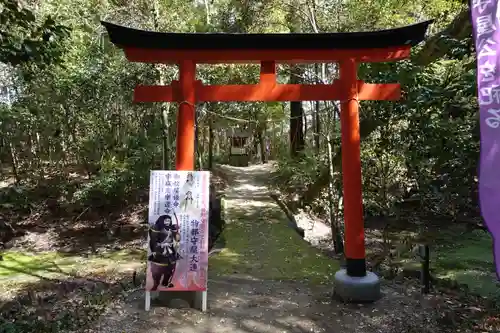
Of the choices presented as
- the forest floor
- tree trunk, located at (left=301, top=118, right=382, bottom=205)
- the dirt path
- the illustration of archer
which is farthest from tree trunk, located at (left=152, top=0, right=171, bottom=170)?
the illustration of archer

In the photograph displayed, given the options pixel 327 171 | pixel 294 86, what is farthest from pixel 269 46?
pixel 327 171

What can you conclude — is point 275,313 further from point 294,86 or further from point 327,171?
point 327,171

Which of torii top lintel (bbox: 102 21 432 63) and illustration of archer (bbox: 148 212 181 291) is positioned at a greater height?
torii top lintel (bbox: 102 21 432 63)

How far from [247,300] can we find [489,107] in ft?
11.8

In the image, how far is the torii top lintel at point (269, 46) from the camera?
4.95 metres

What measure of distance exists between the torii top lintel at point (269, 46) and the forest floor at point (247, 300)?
300cm

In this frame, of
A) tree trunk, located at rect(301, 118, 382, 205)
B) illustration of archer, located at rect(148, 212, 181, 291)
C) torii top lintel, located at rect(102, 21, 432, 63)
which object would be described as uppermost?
torii top lintel, located at rect(102, 21, 432, 63)

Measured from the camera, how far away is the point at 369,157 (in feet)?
27.3

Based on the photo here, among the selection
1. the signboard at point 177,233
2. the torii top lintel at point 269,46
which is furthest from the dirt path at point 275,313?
the torii top lintel at point 269,46

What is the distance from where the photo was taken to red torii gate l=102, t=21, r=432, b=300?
16.6 ft

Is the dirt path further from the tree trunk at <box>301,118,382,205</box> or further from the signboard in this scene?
the tree trunk at <box>301,118,382,205</box>

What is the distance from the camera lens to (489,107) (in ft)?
9.42

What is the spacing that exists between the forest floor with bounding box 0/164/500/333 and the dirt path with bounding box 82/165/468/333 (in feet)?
0.04

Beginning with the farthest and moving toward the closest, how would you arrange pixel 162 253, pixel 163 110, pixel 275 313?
pixel 163 110 < pixel 275 313 < pixel 162 253
